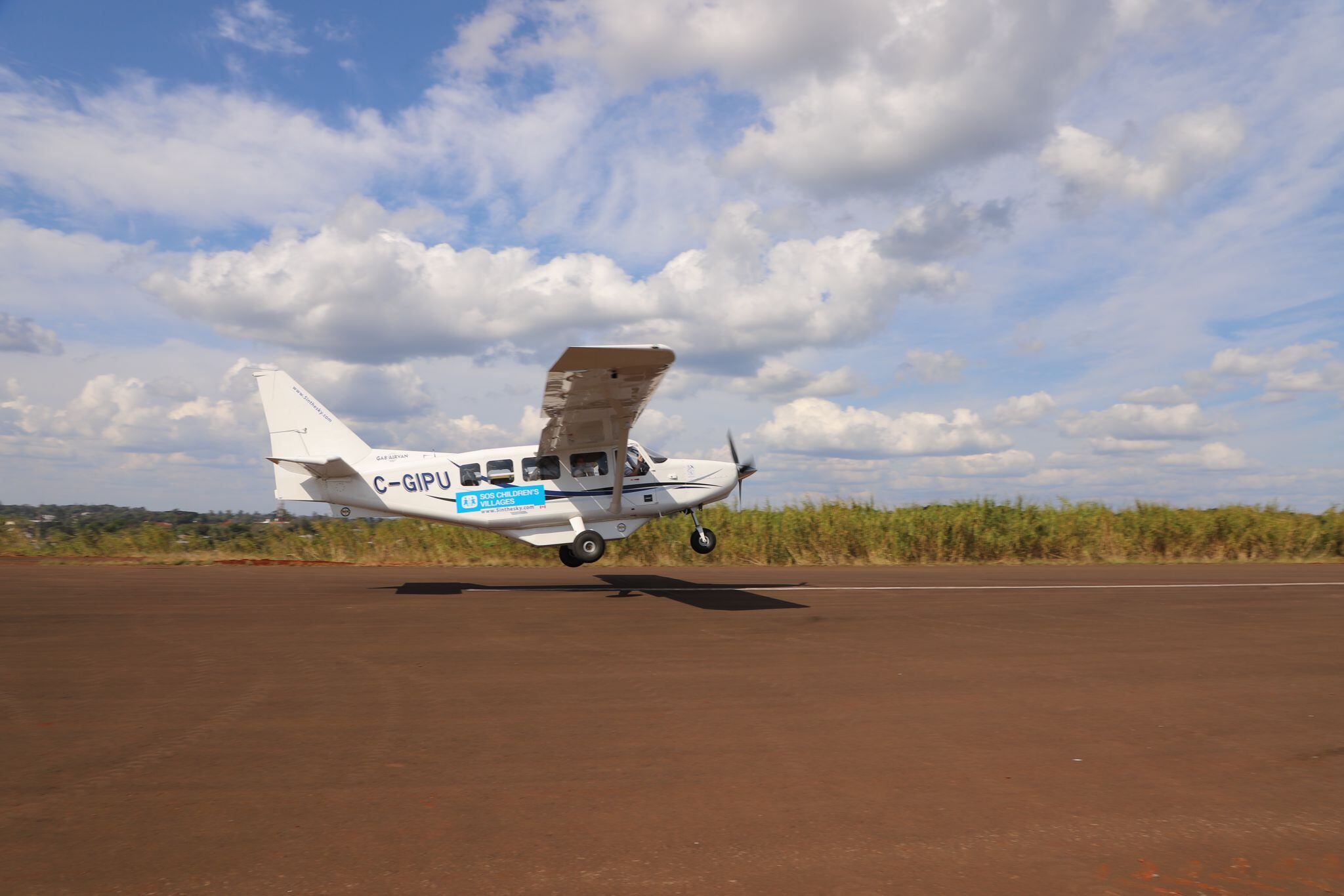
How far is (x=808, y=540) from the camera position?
82.1ft

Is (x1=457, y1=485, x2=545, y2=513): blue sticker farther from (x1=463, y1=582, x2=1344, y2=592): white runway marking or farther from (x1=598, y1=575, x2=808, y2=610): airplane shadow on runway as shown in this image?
(x1=598, y1=575, x2=808, y2=610): airplane shadow on runway

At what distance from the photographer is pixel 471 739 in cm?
522

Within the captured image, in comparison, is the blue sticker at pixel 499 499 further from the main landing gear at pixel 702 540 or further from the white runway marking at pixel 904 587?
the main landing gear at pixel 702 540

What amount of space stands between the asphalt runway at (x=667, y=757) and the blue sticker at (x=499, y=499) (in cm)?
650

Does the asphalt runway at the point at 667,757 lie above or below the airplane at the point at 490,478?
below

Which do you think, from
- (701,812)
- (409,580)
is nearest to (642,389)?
(409,580)

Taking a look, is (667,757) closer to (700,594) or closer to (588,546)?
(700,594)

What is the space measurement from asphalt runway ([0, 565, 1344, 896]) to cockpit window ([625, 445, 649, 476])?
7087 mm

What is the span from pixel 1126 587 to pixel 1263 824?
45.0 feet

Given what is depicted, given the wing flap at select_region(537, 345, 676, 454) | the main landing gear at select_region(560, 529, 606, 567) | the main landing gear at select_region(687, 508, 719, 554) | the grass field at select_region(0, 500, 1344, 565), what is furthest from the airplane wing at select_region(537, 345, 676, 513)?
the grass field at select_region(0, 500, 1344, 565)

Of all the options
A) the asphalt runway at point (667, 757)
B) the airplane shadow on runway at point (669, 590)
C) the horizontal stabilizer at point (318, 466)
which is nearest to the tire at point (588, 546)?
the airplane shadow on runway at point (669, 590)

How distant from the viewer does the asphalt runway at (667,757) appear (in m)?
3.42

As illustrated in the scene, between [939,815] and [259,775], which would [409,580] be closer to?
[259,775]

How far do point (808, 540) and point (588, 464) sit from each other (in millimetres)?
9868
